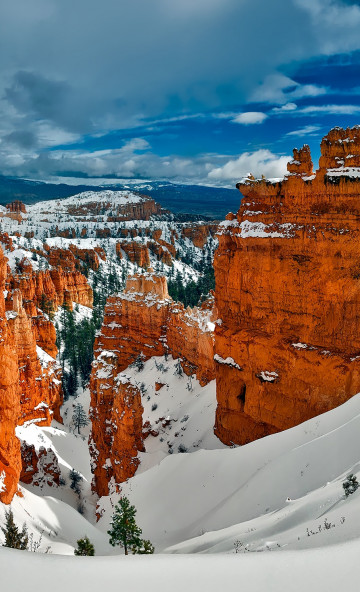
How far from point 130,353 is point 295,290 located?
22.3 metres

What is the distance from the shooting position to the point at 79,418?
29766mm

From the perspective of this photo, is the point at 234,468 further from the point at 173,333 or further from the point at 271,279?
the point at 173,333

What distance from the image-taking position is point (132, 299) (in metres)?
33.7

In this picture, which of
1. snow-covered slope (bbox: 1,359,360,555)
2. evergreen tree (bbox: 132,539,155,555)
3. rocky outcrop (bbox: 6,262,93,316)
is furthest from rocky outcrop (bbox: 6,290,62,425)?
rocky outcrop (bbox: 6,262,93,316)

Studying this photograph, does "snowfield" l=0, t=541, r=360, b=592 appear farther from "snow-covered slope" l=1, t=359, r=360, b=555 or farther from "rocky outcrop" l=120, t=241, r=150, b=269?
"rocky outcrop" l=120, t=241, r=150, b=269

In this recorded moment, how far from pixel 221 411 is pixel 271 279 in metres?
6.37

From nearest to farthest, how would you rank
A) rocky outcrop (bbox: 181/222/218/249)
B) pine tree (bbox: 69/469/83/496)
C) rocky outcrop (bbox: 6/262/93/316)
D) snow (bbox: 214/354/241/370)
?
snow (bbox: 214/354/241/370) < pine tree (bbox: 69/469/83/496) < rocky outcrop (bbox: 6/262/93/316) < rocky outcrop (bbox: 181/222/218/249)

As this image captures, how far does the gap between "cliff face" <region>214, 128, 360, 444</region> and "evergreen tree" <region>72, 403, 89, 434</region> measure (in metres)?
17.2

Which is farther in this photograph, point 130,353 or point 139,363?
point 130,353

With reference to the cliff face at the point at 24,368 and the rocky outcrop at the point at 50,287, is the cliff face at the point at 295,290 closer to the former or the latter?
the cliff face at the point at 24,368

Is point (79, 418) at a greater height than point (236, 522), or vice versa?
point (236, 522)

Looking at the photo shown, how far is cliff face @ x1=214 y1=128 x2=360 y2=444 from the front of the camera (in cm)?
1307

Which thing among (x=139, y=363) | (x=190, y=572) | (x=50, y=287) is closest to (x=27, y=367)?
(x=139, y=363)

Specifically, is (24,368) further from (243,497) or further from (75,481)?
(243,497)
